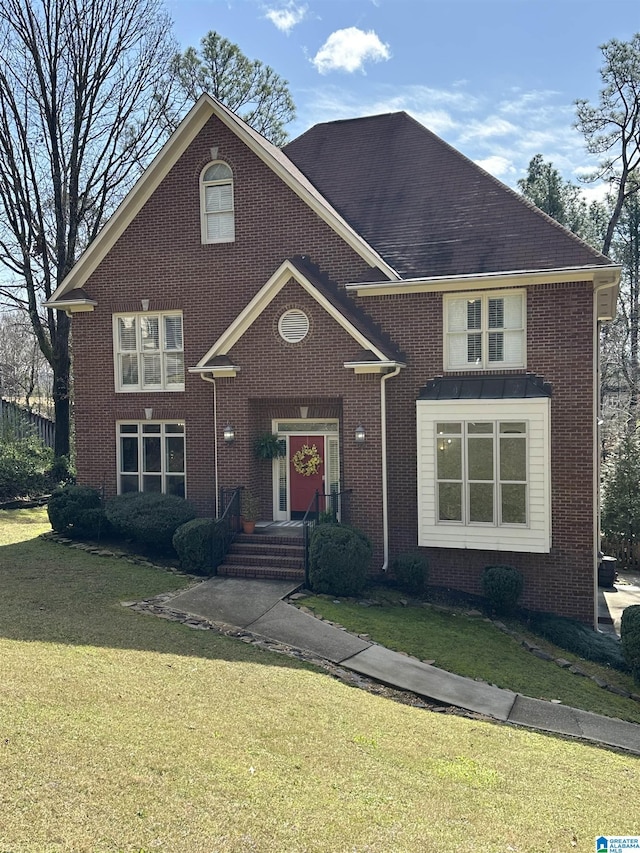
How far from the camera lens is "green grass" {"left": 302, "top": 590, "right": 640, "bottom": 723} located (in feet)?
32.4

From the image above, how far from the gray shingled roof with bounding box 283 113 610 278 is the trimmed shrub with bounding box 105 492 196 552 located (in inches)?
294

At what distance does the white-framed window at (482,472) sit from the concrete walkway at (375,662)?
3.84 m

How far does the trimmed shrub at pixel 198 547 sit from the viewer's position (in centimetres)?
1402

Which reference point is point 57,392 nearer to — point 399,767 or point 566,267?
point 566,267

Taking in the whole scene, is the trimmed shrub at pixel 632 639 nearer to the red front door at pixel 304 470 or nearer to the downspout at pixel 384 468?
the downspout at pixel 384 468

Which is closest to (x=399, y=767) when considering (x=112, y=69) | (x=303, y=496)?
(x=303, y=496)

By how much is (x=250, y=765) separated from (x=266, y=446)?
9.92 meters

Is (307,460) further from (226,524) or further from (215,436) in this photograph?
(226,524)

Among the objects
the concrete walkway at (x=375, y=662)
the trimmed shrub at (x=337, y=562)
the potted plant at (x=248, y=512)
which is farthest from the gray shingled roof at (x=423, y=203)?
the concrete walkway at (x=375, y=662)

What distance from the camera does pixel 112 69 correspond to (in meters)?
25.3

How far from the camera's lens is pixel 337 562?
42.7 feet

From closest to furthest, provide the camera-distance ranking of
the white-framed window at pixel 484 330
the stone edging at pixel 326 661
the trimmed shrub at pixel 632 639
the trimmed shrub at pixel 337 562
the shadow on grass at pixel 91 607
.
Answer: the stone edging at pixel 326 661 < the shadow on grass at pixel 91 607 < the trimmed shrub at pixel 632 639 < the trimmed shrub at pixel 337 562 < the white-framed window at pixel 484 330

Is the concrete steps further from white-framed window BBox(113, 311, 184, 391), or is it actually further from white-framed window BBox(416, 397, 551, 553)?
white-framed window BBox(113, 311, 184, 391)

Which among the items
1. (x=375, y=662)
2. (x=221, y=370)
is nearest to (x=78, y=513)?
(x=221, y=370)
